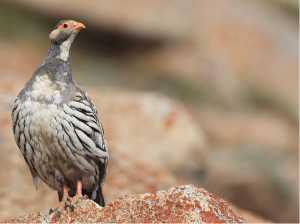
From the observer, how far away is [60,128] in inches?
249

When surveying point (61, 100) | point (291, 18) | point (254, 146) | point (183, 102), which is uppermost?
point (291, 18)

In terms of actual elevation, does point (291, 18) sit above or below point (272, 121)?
above

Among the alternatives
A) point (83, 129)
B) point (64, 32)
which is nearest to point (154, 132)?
point (64, 32)

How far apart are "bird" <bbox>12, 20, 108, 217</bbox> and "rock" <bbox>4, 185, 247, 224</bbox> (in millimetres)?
887

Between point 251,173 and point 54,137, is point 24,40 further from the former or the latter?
point 54,137

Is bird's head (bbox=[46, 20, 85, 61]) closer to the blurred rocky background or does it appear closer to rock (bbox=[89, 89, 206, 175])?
rock (bbox=[89, 89, 206, 175])

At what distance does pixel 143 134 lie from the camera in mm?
12539

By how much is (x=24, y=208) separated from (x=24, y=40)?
46.4 ft

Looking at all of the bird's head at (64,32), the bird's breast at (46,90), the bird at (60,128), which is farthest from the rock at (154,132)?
the bird's breast at (46,90)

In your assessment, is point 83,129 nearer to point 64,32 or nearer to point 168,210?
point 64,32

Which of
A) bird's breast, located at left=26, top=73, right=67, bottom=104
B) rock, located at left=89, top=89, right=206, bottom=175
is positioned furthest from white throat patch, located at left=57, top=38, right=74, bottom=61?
rock, located at left=89, top=89, right=206, bottom=175

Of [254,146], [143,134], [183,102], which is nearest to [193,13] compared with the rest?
[183,102]

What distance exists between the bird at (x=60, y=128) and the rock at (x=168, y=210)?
34.9 inches

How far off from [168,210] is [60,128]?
7.41 feet
